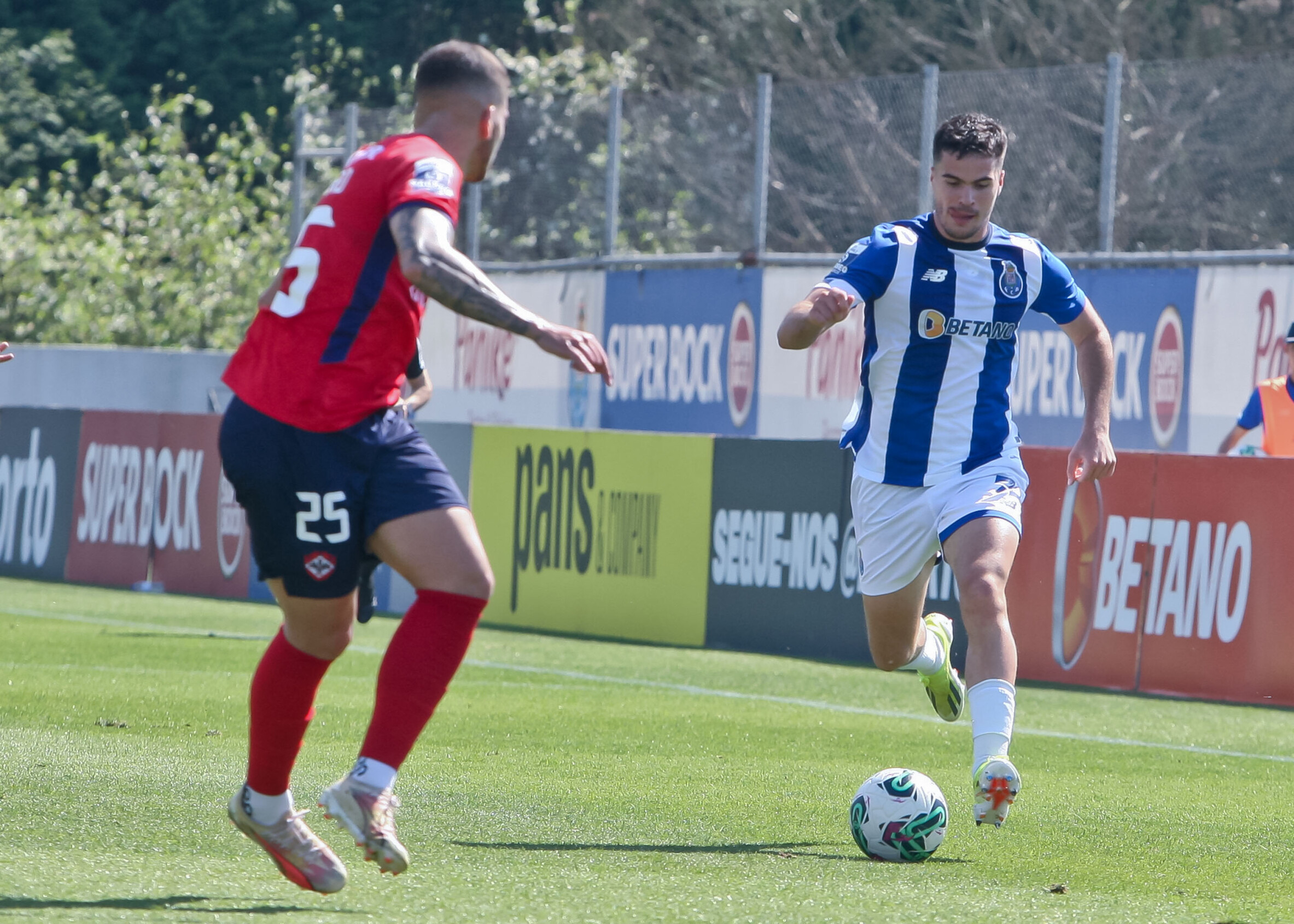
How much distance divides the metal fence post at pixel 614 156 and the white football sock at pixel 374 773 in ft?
47.4

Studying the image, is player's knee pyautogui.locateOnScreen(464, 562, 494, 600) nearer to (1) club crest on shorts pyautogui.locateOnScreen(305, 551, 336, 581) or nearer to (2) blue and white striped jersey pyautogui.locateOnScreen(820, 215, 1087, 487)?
(1) club crest on shorts pyautogui.locateOnScreen(305, 551, 336, 581)

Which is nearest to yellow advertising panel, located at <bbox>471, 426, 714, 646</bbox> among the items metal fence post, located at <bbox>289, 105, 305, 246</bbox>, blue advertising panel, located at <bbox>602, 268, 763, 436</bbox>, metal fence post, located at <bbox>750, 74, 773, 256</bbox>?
metal fence post, located at <bbox>750, 74, 773, 256</bbox>

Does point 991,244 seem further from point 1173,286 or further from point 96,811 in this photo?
point 1173,286

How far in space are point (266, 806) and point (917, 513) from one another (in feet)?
8.36

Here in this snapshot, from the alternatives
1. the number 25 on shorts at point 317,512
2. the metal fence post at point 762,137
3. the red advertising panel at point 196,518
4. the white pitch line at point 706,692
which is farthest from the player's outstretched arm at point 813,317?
the metal fence post at point 762,137

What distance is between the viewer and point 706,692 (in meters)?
10.6

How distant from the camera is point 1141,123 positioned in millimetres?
14969

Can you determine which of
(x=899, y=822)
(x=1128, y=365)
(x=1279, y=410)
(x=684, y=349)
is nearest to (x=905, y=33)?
(x=684, y=349)

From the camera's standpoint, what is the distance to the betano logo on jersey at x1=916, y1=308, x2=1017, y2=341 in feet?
21.0

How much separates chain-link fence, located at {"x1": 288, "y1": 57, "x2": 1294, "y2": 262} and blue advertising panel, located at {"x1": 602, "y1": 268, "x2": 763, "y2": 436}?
0.37 meters

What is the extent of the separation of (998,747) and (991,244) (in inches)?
67.2

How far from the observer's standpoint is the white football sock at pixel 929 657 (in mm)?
6852

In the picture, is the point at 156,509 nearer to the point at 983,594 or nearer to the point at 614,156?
the point at 614,156

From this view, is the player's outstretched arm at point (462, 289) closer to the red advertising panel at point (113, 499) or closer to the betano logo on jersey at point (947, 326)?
the betano logo on jersey at point (947, 326)
